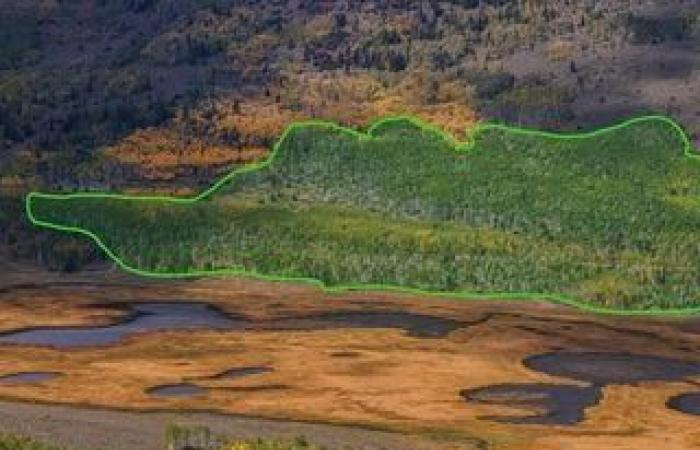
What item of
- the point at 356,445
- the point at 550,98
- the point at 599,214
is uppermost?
the point at 550,98

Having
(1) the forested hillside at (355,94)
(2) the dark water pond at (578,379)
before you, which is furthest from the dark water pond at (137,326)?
(1) the forested hillside at (355,94)

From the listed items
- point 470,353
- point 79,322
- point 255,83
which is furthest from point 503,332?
point 255,83

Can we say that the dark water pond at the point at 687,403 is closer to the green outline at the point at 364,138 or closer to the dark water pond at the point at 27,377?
the green outline at the point at 364,138

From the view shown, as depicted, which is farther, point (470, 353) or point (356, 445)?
point (470, 353)

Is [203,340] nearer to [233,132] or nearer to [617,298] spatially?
[617,298]

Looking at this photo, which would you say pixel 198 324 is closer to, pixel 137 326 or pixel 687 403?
pixel 137 326

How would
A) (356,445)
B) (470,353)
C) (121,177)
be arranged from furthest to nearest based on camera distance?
(121,177) < (470,353) < (356,445)

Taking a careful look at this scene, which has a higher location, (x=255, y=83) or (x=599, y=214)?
(x=255, y=83)
